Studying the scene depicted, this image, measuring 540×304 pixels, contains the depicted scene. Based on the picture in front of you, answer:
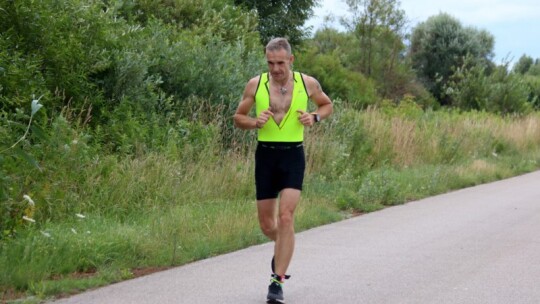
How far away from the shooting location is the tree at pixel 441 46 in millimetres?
50750

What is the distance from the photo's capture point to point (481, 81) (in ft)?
121

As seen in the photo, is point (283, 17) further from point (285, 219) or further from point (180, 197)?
point (285, 219)

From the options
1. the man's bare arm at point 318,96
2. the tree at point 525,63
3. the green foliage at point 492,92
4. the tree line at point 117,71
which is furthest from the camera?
the tree at point 525,63

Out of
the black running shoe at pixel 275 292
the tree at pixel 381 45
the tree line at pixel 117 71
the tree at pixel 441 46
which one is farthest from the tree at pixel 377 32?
the black running shoe at pixel 275 292

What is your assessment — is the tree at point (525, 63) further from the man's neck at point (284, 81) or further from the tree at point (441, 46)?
the man's neck at point (284, 81)

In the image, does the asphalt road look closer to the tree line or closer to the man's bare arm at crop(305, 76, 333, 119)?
the man's bare arm at crop(305, 76, 333, 119)

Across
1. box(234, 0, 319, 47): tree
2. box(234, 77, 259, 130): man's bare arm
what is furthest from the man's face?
box(234, 0, 319, 47): tree

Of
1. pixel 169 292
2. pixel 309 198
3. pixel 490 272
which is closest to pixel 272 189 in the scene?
pixel 169 292

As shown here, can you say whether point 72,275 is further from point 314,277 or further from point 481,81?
point 481,81

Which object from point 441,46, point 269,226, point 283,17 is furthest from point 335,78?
point 269,226

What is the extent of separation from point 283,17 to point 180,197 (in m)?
17.3

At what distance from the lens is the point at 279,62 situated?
6.85m

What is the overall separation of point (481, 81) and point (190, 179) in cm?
2722

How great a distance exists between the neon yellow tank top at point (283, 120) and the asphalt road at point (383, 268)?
136cm
